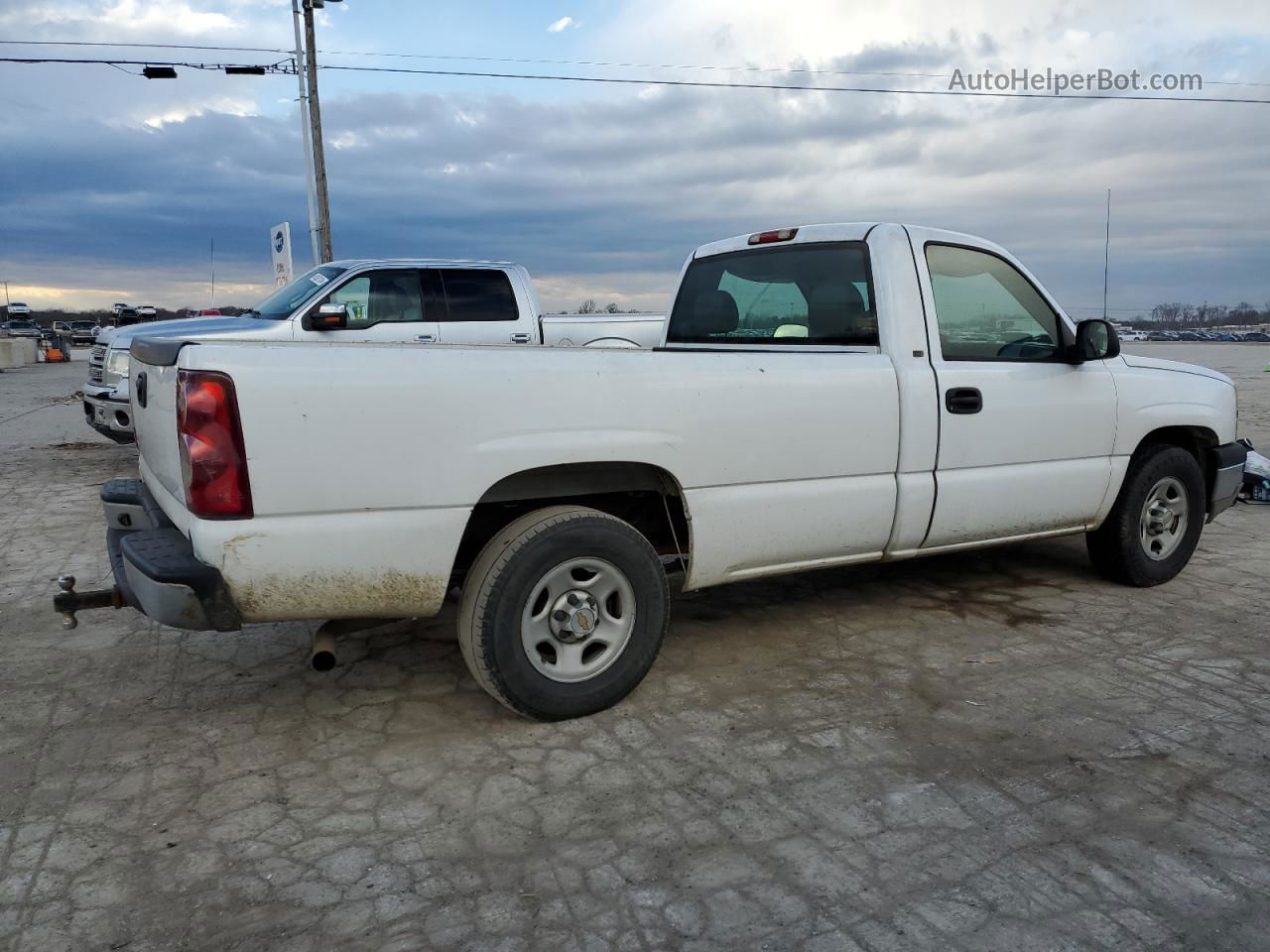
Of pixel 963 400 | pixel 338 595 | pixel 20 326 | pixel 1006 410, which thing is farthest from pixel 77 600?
pixel 20 326

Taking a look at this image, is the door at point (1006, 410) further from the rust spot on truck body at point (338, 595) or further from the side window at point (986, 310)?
the rust spot on truck body at point (338, 595)

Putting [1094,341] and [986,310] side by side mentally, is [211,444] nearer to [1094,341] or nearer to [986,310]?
[986,310]

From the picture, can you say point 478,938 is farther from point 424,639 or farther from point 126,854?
point 424,639

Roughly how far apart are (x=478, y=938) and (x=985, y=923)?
1.29m

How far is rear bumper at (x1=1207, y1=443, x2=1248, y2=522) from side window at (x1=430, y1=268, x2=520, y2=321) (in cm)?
583

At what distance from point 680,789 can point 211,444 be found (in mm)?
1858

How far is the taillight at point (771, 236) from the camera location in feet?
15.9

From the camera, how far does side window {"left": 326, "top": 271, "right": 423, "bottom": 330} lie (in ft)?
27.2

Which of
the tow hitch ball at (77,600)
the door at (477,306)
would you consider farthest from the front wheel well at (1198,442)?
the door at (477,306)

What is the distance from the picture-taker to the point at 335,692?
3945mm

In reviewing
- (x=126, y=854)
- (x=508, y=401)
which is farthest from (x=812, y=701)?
(x=126, y=854)

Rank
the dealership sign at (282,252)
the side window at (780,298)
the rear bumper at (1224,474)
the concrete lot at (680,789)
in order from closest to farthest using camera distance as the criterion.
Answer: the concrete lot at (680,789), the side window at (780,298), the rear bumper at (1224,474), the dealership sign at (282,252)

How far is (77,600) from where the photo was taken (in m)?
3.39

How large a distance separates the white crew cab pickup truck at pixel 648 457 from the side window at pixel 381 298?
3.92 m
